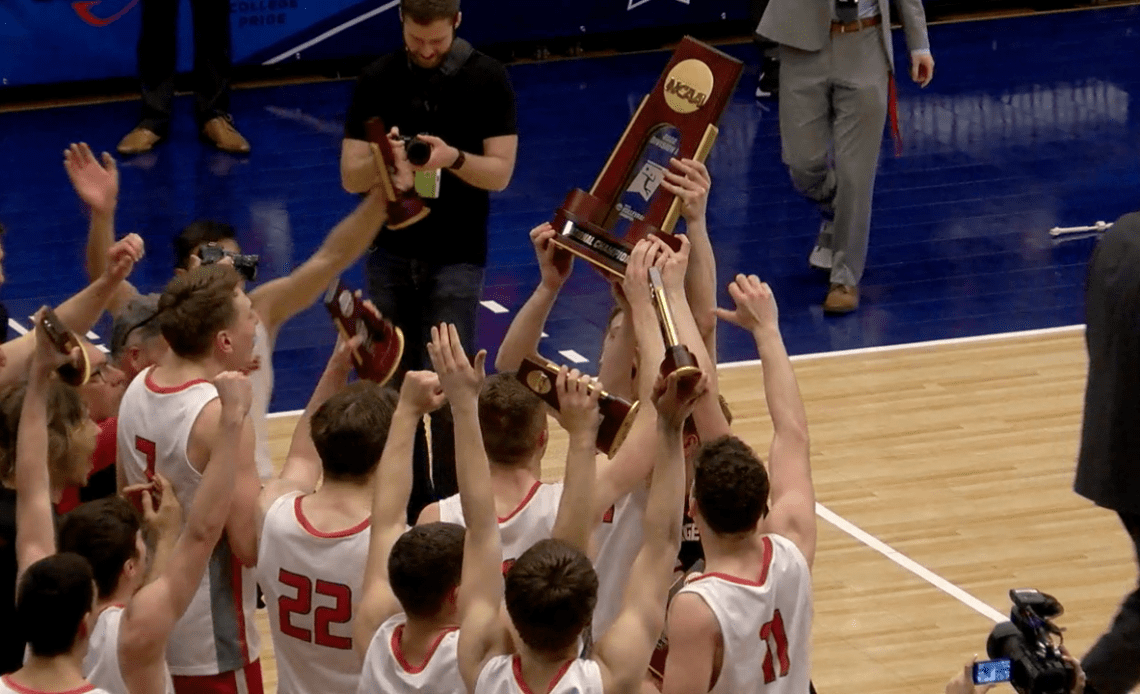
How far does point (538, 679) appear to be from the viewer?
445 centimetres

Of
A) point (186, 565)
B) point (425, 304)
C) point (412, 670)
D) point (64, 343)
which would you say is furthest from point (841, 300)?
point (412, 670)

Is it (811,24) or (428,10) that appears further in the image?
(811,24)

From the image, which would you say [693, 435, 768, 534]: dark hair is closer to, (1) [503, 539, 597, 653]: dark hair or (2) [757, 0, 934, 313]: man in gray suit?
(1) [503, 539, 597, 653]: dark hair

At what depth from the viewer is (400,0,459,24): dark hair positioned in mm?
7535

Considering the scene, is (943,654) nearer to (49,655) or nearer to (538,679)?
(538,679)

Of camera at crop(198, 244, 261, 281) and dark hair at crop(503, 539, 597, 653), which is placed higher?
dark hair at crop(503, 539, 597, 653)

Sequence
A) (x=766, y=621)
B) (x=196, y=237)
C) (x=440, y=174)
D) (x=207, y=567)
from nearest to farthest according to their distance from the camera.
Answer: (x=766, y=621), (x=207, y=567), (x=196, y=237), (x=440, y=174)

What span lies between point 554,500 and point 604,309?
5770 mm

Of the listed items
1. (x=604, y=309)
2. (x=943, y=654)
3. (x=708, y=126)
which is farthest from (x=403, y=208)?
(x=604, y=309)

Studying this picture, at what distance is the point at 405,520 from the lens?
518cm

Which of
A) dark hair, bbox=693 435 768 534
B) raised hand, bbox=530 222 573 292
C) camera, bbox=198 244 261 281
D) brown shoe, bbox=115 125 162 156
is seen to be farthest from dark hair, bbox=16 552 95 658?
brown shoe, bbox=115 125 162 156

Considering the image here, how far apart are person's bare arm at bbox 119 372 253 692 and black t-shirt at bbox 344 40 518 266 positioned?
280cm

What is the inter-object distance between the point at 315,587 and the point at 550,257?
1447 mm

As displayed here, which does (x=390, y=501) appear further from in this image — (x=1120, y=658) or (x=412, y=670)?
(x=1120, y=658)
